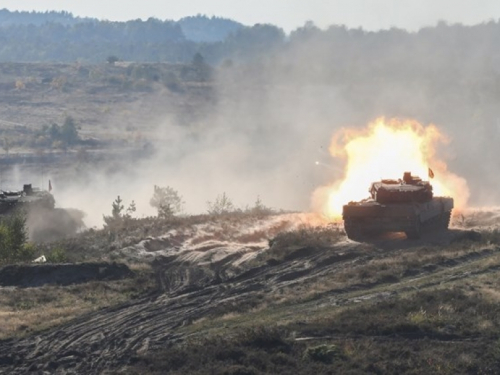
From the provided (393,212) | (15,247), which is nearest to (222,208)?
(15,247)

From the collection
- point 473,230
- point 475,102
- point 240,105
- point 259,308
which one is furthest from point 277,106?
point 259,308

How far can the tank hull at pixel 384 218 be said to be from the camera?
1626 inches

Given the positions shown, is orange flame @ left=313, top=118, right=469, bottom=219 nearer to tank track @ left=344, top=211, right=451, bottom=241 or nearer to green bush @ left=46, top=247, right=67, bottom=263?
tank track @ left=344, top=211, right=451, bottom=241

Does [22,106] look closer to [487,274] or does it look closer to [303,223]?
[303,223]

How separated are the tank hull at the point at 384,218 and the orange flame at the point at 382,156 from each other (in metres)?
7.56

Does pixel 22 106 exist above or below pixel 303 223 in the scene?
above

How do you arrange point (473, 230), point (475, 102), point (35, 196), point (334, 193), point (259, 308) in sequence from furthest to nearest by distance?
point (475, 102), point (35, 196), point (334, 193), point (473, 230), point (259, 308)

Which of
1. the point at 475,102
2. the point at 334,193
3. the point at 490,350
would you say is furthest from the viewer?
the point at 475,102

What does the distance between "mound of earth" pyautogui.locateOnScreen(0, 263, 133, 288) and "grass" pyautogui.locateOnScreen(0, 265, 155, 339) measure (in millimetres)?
824

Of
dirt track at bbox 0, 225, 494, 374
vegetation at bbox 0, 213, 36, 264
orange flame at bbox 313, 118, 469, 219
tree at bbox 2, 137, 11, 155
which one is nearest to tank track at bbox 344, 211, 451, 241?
dirt track at bbox 0, 225, 494, 374

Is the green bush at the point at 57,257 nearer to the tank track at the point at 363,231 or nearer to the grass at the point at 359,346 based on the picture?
the tank track at the point at 363,231

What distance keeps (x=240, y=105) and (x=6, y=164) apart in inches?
1762

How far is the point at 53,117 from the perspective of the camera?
181 meters

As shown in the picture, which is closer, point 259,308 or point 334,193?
point 259,308
